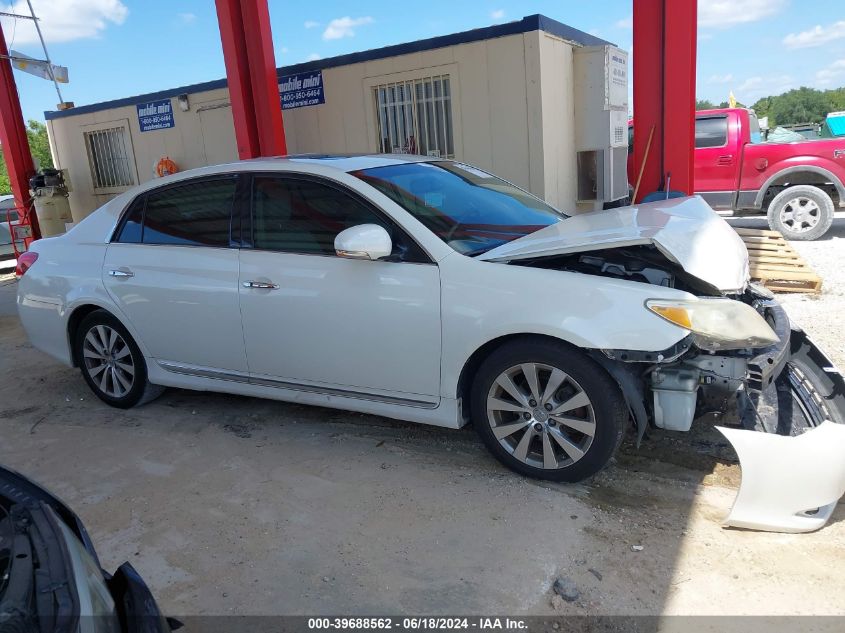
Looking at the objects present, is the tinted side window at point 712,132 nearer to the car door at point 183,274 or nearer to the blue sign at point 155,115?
the blue sign at point 155,115

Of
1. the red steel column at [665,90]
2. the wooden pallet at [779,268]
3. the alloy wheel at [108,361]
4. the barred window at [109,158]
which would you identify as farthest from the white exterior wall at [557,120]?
the barred window at [109,158]

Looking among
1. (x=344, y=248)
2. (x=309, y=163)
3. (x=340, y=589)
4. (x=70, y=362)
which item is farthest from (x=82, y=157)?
(x=340, y=589)

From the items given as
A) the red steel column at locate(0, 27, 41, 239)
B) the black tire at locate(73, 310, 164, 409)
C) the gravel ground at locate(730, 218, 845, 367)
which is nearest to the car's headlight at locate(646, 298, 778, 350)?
the gravel ground at locate(730, 218, 845, 367)

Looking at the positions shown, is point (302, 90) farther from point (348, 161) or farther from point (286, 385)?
point (286, 385)

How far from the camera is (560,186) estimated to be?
775 centimetres

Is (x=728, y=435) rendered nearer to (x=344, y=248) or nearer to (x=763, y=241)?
(x=344, y=248)

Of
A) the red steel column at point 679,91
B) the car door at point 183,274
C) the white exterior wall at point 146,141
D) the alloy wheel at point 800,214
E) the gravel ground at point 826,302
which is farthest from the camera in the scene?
the white exterior wall at point 146,141

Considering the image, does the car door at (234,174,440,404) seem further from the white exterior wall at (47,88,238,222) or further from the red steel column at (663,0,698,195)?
the white exterior wall at (47,88,238,222)

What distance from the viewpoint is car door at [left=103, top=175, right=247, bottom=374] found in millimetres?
3922

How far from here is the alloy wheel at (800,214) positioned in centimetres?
947

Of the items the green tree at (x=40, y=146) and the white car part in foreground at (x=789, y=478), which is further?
the green tree at (x=40, y=146)

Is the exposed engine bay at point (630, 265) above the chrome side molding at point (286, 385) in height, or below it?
above

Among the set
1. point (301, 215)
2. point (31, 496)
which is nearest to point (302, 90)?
point (301, 215)

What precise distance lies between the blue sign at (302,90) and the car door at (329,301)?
5305mm
